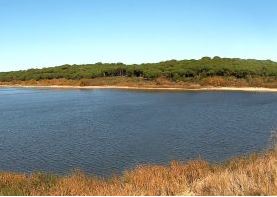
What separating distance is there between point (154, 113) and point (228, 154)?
66.4 feet

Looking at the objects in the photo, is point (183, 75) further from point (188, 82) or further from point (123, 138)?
point (123, 138)

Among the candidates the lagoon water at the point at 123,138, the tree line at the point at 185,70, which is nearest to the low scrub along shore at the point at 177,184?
the lagoon water at the point at 123,138

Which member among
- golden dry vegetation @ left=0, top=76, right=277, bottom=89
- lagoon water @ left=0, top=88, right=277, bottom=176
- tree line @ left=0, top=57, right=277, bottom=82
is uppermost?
tree line @ left=0, top=57, right=277, bottom=82

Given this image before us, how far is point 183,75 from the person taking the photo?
96062mm

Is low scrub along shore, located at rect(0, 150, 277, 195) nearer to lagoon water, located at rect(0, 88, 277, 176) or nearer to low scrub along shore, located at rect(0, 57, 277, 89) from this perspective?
lagoon water, located at rect(0, 88, 277, 176)

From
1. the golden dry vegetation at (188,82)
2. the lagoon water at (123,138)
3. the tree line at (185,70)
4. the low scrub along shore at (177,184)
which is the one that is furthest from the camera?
the tree line at (185,70)

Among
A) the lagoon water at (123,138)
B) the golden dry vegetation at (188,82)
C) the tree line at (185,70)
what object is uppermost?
the tree line at (185,70)

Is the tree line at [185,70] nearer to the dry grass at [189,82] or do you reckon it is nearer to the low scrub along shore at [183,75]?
the low scrub along shore at [183,75]

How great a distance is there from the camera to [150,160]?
18750 mm

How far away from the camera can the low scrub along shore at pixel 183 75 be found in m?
86.4

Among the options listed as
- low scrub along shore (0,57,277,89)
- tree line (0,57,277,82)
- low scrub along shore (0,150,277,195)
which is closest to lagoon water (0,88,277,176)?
low scrub along shore (0,150,277,195)

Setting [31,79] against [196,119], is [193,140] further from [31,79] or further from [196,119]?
[31,79]

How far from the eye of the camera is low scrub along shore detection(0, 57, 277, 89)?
86.4 meters

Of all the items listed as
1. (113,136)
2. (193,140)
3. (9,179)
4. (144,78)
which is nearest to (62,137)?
(113,136)
